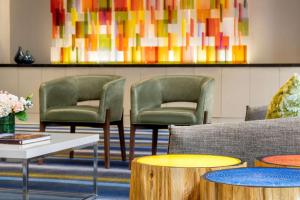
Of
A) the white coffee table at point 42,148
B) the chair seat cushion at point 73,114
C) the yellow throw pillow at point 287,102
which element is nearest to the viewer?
the yellow throw pillow at point 287,102

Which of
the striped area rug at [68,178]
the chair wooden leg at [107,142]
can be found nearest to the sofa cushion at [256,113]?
the striped area rug at [68,178]

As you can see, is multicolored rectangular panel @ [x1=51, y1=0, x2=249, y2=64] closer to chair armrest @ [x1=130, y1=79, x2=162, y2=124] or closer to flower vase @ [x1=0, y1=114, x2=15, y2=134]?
chair armrest @ [x1=130, y1=79, x2=162, y2=124]

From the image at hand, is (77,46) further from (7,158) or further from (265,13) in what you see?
(7,158)

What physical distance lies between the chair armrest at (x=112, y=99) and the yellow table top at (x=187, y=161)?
11.7 ft

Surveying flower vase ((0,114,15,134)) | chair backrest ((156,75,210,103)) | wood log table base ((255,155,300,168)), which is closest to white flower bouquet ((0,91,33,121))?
flower vase ((0,114,15,134))

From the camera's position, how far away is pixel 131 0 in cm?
984

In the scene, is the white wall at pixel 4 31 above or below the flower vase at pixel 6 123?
above

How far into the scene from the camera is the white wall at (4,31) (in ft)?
32.8

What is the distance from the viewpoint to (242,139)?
220 cm

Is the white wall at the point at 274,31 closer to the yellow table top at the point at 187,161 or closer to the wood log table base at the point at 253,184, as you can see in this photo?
the yellow table top at the point at 187,161

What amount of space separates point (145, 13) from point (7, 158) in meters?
6.49

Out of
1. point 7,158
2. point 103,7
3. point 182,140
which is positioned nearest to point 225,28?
point 103,7

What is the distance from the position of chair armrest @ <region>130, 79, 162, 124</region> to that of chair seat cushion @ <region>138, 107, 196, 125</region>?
0.28 ft

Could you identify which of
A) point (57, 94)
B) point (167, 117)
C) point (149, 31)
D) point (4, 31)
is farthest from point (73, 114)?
point (4, 31)
